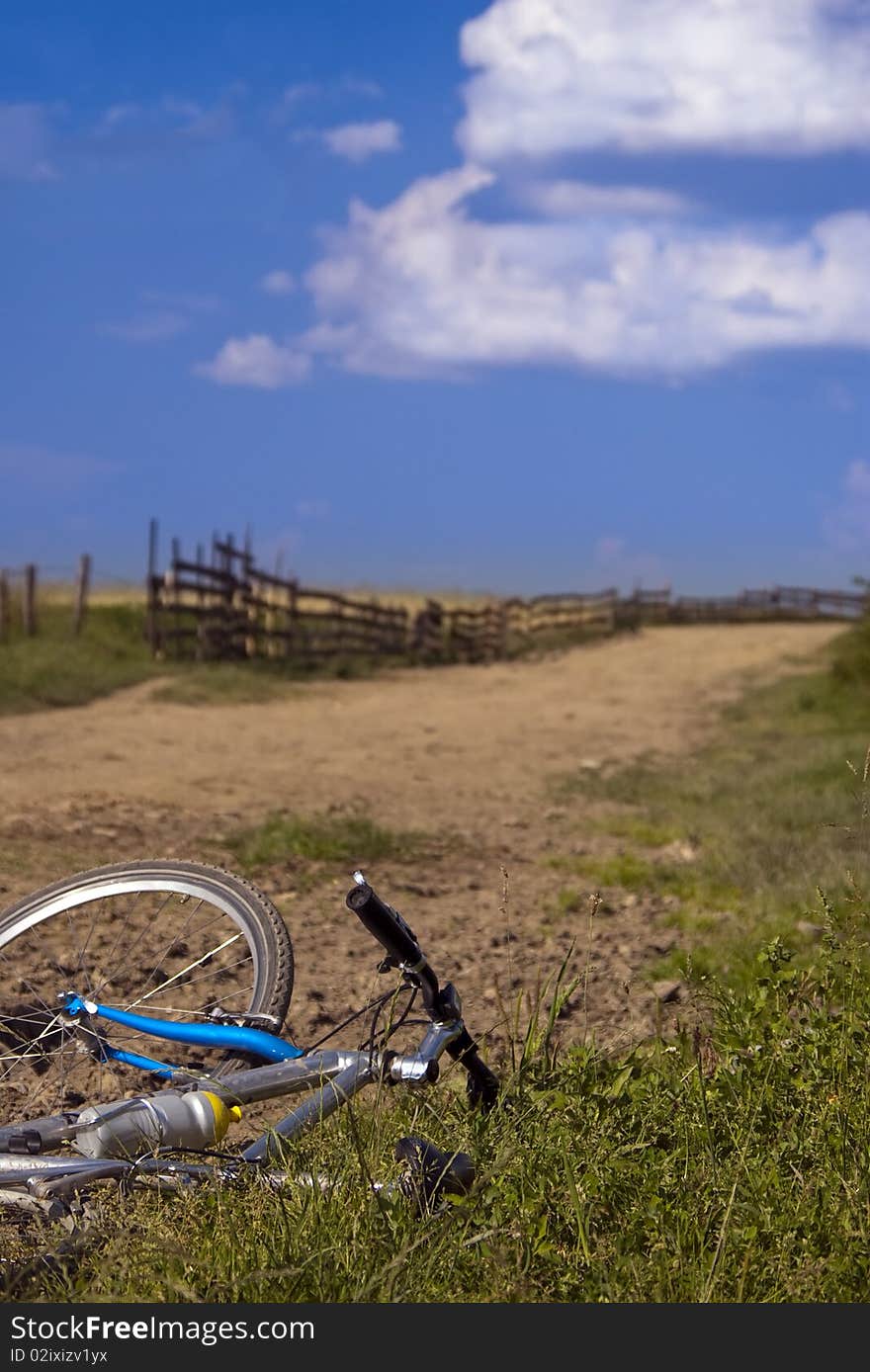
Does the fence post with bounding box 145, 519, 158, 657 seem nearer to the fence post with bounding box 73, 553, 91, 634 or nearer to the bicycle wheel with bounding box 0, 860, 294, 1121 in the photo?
the fence post with bounding box 73, 553, 91, 634

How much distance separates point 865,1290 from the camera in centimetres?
254

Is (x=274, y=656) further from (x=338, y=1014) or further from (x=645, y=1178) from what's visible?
(x=645, y=1178)

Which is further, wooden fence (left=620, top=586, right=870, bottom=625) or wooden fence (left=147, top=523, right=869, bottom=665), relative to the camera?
wooden fence (left=620, top=586, right=870, bottom=625)

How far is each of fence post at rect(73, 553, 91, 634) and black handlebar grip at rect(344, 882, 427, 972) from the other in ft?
63.2

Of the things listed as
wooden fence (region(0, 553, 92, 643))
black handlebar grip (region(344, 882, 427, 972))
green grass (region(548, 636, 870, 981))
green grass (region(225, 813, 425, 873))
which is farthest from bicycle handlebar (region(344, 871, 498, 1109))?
wooden fence (region(0, 553, 92, 643))

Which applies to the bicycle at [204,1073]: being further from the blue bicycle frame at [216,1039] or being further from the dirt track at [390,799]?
the dirt track at [390,799]

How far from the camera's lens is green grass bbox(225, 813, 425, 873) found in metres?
7.17

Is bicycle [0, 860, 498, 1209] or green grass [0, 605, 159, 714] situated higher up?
green grass [0, 605, 159, 714]

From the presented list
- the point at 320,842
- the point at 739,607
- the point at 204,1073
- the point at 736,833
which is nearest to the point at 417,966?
the point at 204,1073

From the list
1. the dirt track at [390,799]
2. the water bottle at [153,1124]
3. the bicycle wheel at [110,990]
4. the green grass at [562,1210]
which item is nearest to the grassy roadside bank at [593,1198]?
the green grass at [562,1210]

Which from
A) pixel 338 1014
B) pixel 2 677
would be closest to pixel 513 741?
pixel 2 677

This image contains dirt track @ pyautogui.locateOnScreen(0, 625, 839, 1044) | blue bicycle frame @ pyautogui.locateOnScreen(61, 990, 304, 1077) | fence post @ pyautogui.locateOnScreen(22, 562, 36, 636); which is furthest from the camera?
fence post @ pyautogui.locateOnScreen(22, 562, 36, 636)

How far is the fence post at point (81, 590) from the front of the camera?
2114cm

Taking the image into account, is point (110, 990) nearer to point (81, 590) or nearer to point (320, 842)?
point (320, 842)
